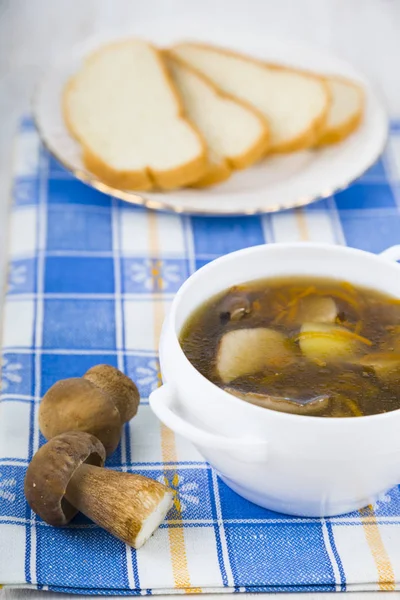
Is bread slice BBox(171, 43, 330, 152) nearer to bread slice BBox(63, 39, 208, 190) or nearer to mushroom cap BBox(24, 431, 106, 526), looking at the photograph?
bread slice BBox(63, 39, 208, 190)

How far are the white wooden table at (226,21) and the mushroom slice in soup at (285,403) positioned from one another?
237cm

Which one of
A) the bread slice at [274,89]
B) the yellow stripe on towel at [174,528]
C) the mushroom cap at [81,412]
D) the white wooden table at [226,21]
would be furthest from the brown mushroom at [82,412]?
the white wooden table at [226,21]

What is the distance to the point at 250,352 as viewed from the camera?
4.63 feet

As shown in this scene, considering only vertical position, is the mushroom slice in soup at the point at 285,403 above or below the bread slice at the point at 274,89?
above

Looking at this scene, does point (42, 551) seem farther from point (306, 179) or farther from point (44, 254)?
point (306, 179)

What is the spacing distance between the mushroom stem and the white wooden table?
2352 millimetres

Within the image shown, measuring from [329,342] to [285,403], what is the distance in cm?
19

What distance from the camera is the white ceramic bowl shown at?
1239mm

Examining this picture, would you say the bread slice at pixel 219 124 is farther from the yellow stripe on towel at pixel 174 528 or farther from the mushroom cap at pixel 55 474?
the mushroom cap at pixel 55 474

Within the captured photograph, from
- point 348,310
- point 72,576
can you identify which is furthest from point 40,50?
point 72,576

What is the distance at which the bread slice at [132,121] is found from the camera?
91.7 inches

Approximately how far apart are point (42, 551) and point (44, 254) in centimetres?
89

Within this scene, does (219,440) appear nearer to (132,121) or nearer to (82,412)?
(82,412)

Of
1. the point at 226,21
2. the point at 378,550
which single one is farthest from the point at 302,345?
the point at 226,21
